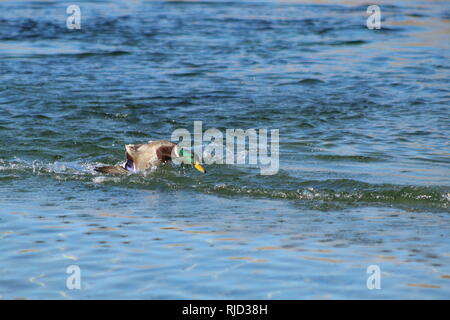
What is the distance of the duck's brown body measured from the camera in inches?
388

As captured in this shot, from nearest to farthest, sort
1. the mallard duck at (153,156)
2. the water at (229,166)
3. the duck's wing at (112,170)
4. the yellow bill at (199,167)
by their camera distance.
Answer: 1. the water at (229,166)
2. the yellow bill at (199,167)
3. the mallard duck at (153,156)
4. the duck's wing at (112,170)

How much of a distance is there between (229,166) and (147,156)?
1176 millimetres

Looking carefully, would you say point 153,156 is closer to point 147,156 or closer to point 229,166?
point 147,156

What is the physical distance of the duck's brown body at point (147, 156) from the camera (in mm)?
9859

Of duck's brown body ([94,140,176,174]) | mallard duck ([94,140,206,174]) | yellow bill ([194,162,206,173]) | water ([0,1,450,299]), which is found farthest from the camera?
duck's brown body ([94,140,176,174])

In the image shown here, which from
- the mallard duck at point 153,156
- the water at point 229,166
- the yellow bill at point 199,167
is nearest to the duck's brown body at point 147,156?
the mallard duck at point 153,156

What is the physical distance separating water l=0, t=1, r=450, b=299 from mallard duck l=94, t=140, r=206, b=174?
0.15 m

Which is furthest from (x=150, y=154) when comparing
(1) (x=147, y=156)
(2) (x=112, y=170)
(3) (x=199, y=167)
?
(3) (x=199, y=167)

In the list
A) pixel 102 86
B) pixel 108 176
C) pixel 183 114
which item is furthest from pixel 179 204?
pixel 102 86

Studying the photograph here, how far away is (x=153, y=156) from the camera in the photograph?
9859 millimetres

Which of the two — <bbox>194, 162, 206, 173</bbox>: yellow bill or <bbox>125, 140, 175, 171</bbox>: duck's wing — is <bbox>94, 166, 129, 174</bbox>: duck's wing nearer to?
<bbox>125, 140, 175, 171</bbox>: duck's wing

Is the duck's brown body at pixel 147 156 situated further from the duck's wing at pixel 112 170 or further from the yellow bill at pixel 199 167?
the yellow bill at pixel 199 167

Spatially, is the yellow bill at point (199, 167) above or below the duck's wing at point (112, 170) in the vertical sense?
above

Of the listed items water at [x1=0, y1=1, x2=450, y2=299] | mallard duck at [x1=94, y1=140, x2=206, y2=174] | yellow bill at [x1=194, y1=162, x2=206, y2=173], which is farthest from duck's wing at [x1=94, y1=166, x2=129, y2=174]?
yellow bill at [x1=194, y1=162, x2=206, y2=173]
